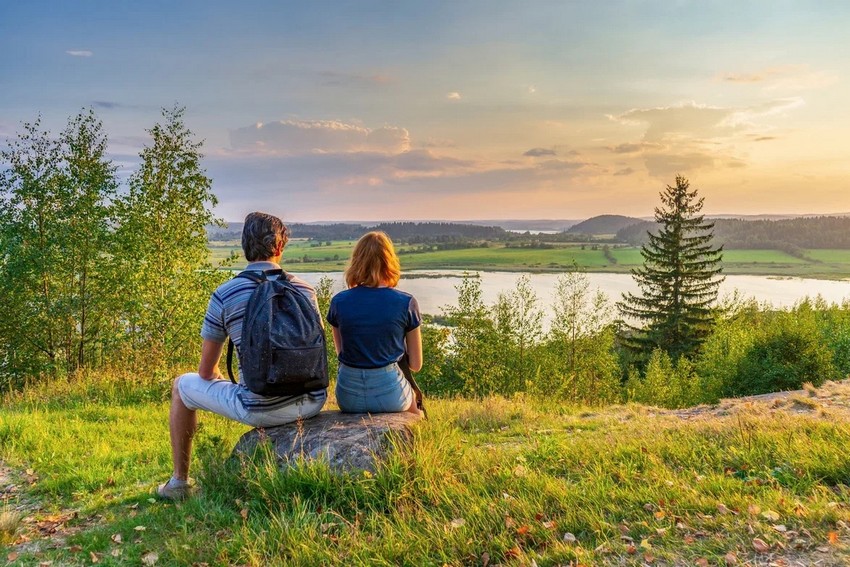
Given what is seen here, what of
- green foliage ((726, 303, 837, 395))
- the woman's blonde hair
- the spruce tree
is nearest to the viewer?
the woman's blonde hair

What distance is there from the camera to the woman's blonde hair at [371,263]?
445 centimetres

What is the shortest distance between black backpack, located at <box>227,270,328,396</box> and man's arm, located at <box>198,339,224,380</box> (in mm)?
289

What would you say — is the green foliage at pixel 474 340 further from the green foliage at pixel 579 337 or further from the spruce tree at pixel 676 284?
the spruce tree at pixel 676 284

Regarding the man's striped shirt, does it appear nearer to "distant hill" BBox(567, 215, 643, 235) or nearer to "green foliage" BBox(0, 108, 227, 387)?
"green foliage" BBox(0, 108, 227, 387)

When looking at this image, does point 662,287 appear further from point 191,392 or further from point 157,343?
point 191,392

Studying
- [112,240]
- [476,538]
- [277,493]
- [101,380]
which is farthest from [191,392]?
[112,240]

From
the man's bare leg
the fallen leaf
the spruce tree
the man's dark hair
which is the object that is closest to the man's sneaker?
the man's bare leg

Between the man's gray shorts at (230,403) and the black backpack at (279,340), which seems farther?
the man's gray shorts at (230,403)

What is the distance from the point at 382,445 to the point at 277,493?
31.8 inches

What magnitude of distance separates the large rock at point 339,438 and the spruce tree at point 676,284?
144ft

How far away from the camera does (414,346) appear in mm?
4586

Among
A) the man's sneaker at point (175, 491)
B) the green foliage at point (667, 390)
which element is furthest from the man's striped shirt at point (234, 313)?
the green foliage at point (667, 390)

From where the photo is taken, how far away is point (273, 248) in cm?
414

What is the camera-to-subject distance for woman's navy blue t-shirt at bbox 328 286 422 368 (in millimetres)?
4348
